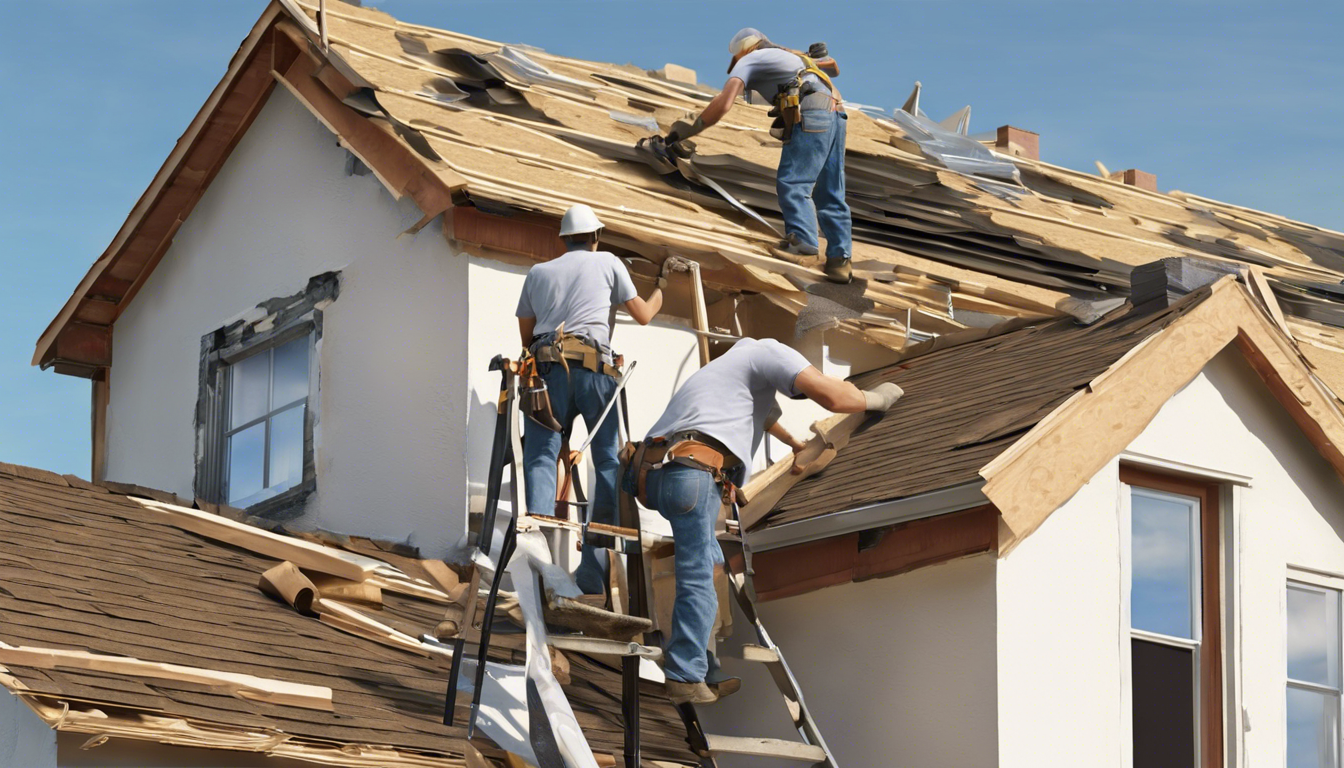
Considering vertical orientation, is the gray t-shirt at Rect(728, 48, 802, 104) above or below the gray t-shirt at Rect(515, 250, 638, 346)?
above

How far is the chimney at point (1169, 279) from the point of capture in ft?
32.1

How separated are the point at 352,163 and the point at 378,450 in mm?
1949

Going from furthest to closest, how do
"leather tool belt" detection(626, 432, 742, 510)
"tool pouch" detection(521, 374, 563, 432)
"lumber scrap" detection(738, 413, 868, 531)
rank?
"lumber scrap" detection(738, 413, 868, 531)
"tool pouch" detection(521, 374, 563, 432)
"leather tool belt" detection(626, 432, 742, 510)

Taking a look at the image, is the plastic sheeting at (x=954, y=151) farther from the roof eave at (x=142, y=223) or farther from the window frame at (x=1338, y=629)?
the window frame at (x=1338, y=629)

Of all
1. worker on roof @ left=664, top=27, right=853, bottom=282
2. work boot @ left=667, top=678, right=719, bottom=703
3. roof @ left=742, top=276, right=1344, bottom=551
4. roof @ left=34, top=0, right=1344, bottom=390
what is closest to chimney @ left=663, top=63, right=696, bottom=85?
roof @ left=34, top=0, right=1344, bottom=390

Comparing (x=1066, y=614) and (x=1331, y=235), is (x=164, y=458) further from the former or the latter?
(x=1331, y=235)

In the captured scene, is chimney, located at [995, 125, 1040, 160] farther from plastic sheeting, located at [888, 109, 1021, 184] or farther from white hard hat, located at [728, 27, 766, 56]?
white hard hat, located at [728, 27, 766, 56]

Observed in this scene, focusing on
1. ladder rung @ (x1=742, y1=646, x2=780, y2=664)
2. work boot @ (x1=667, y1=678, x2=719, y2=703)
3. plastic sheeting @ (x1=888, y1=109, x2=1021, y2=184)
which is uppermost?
plastic sheeting @ (x1=888, y1=109, x2=1021, y2=184)

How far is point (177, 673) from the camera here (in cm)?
720

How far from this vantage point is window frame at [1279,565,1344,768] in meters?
9.28

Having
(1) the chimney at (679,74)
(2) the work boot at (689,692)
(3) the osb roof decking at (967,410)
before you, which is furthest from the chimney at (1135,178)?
(2) the work boot at (689,692)

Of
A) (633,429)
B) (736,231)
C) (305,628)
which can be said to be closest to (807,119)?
(736,231)

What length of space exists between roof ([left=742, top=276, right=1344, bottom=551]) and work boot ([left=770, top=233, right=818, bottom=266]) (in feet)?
4.30

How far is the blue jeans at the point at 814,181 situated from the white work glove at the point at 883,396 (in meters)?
1.67
